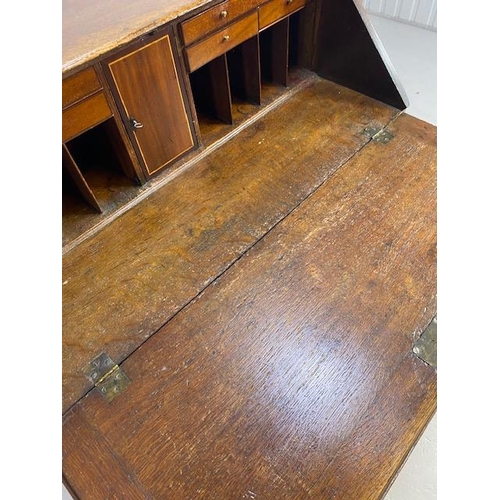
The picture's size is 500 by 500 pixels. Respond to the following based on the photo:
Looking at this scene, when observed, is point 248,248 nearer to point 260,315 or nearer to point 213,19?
point 260,315

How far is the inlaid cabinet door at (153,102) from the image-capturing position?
91cm

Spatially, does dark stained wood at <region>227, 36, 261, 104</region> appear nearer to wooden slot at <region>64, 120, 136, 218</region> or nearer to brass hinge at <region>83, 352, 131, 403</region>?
wooden slot at <region>64, 120, 136, 218</region>

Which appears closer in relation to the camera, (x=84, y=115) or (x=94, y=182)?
(x=84, y=115)

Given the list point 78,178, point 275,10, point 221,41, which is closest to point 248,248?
point 78,178

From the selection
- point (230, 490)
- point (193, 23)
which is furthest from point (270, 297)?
point (193, 23)

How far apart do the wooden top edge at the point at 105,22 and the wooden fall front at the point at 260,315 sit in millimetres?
112

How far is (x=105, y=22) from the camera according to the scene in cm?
89

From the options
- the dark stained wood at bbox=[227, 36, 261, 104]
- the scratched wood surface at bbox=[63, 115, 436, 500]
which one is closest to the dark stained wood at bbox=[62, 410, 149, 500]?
the scratched wood surface at bbox=[63, 115, 436, 500]

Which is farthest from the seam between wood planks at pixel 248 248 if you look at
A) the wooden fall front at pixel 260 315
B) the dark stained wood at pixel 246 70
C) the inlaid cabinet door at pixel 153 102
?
the dark stained wood at pixel 246 70

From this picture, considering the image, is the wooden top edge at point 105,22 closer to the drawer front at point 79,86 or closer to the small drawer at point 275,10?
the drawer front at point 79,86

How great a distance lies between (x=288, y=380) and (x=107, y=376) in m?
0.36

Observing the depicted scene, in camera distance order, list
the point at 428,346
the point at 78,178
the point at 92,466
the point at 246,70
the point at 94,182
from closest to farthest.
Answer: the point at 92,466
the point at 428,346
the point at 78,178
the point at 94,182
the point at 246,70

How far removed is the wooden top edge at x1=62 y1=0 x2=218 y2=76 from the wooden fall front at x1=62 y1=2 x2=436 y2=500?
0.37 feet

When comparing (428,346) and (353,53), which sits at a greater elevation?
(353,53)
